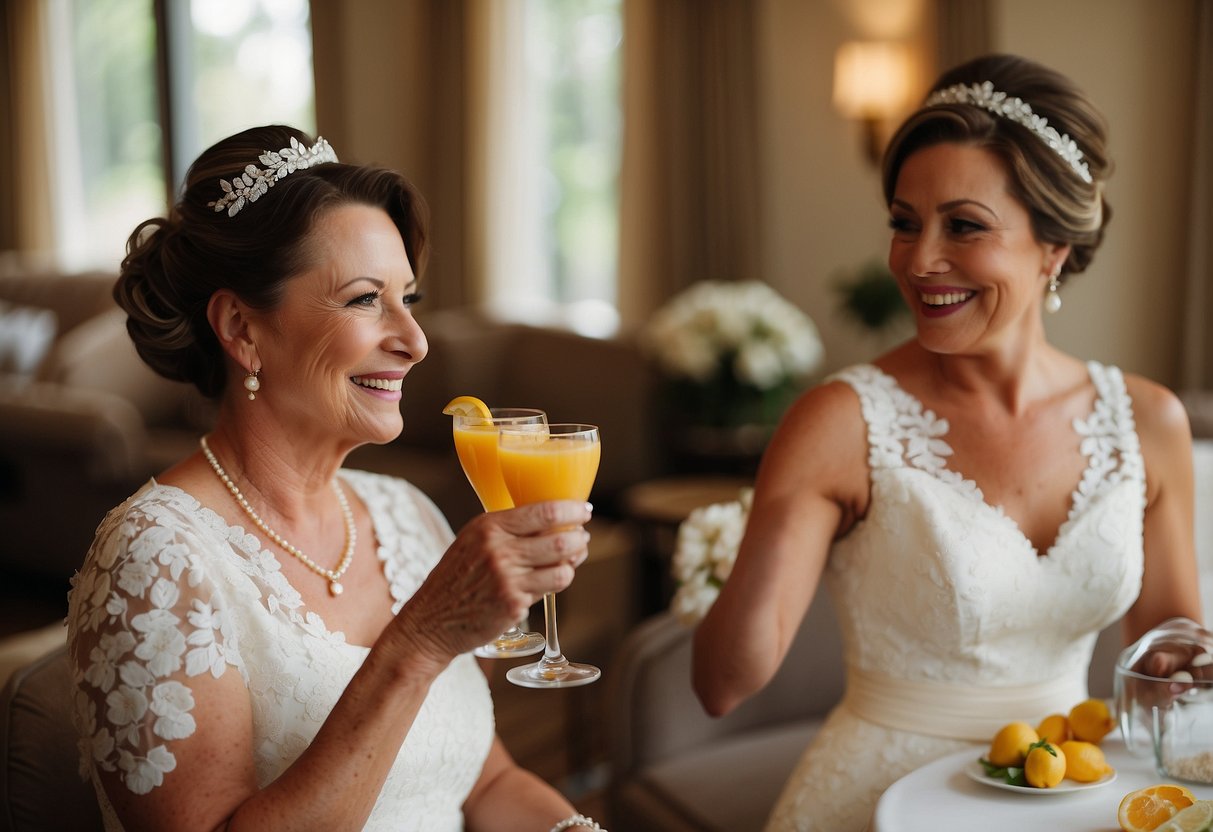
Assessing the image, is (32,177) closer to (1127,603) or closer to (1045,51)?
(1045,51)

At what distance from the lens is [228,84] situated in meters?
9.30

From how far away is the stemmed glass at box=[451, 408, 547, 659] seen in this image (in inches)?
57.6

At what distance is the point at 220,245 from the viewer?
1.60 m

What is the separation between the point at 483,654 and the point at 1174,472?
1.31 metres

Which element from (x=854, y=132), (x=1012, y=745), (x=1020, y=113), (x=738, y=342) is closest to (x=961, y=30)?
(x=854, y=132)

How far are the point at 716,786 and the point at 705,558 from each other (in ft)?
2.19

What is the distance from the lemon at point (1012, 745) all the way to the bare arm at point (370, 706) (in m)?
0.74

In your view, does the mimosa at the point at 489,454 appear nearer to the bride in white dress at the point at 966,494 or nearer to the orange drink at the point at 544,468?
the orange drink at the point at 544,468

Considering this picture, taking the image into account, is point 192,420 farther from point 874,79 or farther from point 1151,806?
point 1151,806

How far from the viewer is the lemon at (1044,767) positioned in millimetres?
1576

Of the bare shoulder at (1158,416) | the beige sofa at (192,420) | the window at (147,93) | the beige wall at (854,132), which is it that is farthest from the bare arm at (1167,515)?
the window at (147,93)

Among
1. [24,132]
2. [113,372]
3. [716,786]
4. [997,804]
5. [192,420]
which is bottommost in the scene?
[192,420]

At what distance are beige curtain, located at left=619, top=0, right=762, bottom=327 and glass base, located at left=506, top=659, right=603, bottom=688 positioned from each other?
15.7 feet

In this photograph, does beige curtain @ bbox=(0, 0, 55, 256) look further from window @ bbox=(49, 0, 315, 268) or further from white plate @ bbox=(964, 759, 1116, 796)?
white plate @ bbox=(964, 759, 1116, 796)
